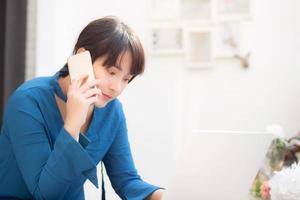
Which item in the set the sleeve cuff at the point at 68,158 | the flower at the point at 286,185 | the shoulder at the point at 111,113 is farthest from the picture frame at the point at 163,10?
the flower at the point at 286,185

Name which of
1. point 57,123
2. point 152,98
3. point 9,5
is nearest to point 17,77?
point 9,5

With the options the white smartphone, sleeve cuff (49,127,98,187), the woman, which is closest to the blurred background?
the woman

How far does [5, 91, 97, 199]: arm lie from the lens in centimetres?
97

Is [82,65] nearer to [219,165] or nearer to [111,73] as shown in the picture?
[111,73]

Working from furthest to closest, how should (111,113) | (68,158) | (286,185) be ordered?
(111,113), (68,158), (286,185)

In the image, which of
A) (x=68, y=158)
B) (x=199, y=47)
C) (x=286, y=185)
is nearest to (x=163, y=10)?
(x=199, y=47)

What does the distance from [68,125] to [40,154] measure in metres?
0.10

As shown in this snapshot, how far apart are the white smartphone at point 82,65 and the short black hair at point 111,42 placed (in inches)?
2.0

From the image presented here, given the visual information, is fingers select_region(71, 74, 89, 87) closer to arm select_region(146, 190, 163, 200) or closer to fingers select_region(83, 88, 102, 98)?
fingers select_region(83, 88, 102, 98)

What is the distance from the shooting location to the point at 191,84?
242cm

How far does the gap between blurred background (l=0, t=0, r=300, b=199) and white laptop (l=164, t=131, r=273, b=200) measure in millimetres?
1460

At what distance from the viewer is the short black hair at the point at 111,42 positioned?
1.09 m

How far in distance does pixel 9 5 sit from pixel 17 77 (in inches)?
15.1

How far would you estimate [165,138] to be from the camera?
95.9 inches
